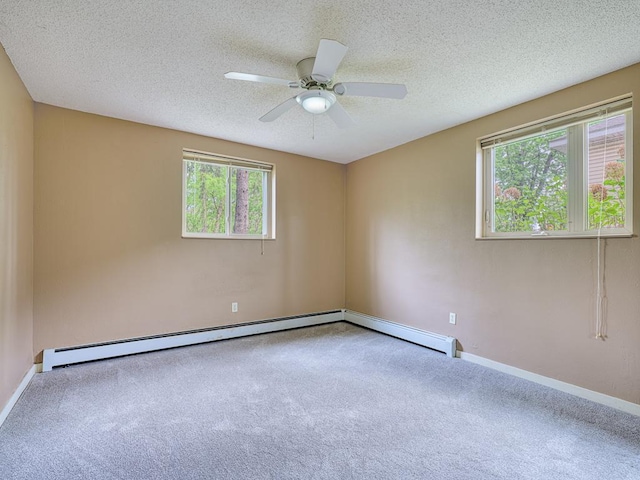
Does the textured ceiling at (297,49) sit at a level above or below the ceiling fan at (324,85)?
above

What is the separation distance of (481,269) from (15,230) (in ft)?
13.1

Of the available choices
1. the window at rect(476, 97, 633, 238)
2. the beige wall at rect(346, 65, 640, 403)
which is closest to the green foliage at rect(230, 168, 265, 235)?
the beige wall at rect(346, 65, 640, 403)

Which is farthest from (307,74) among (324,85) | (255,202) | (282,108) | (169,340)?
(169,340)

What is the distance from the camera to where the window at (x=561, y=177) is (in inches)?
93.7

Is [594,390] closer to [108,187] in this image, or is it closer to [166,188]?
[166,188]

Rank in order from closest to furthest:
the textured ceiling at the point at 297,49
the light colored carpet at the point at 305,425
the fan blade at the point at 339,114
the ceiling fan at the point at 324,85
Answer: the light colored carpet at the point at 305,425 < the textured ceiling at the point at 297,49 < the ceiling fan at the point at 324,85 < the fan blade at the point at 339,114

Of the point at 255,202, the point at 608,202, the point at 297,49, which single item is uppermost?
the point at 297,49

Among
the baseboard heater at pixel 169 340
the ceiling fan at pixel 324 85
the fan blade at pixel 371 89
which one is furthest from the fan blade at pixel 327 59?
the baseboard heater at pixel 169 340

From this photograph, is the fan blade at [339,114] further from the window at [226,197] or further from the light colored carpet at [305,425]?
the light colored carpet at [305,425]

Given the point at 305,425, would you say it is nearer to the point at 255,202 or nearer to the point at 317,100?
the point at 317,100

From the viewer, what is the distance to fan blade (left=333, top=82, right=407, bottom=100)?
82.8 inches

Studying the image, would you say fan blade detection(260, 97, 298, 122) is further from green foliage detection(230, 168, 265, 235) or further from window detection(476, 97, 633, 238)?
window detection(476, 97, 633, 238)

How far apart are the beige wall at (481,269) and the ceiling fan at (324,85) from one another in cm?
156

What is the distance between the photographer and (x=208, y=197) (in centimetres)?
395
